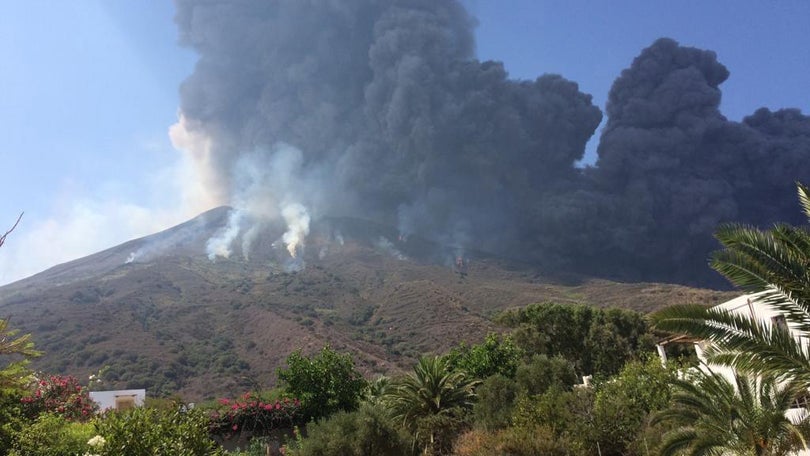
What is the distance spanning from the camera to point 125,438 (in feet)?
25.4

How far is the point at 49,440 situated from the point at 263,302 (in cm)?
6846

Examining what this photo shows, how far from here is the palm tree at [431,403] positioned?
1964 cm

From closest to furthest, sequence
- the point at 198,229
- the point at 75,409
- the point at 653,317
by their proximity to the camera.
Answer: the point at 653,317 < the point at 75,409 < the point at 198,229

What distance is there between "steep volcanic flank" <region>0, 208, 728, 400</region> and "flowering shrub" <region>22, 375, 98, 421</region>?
3374 centimetres

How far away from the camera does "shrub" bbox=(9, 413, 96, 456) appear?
10328 mm

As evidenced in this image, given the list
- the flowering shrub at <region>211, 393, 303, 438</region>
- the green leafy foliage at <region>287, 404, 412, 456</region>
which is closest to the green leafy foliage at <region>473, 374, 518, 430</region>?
the green leafy foliage at <region>287, 404, 412, 456</region>

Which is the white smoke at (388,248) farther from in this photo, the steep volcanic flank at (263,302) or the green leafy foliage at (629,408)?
the green leafy foliage at (629,408)

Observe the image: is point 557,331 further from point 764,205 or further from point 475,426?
point 764,205

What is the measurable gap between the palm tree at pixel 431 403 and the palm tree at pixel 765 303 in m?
12.3

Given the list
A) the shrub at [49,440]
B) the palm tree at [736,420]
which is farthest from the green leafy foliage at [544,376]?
the shrub at [49,440]

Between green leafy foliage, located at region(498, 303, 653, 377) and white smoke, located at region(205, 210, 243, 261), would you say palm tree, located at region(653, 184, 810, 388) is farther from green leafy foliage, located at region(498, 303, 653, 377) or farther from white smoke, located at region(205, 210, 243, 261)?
white smoke, located at region(205, 210, 243, 261)

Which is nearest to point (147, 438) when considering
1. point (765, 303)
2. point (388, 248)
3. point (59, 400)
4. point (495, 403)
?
point (765, 303)

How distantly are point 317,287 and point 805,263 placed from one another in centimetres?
8021

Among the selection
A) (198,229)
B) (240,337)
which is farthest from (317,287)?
(198,229)
